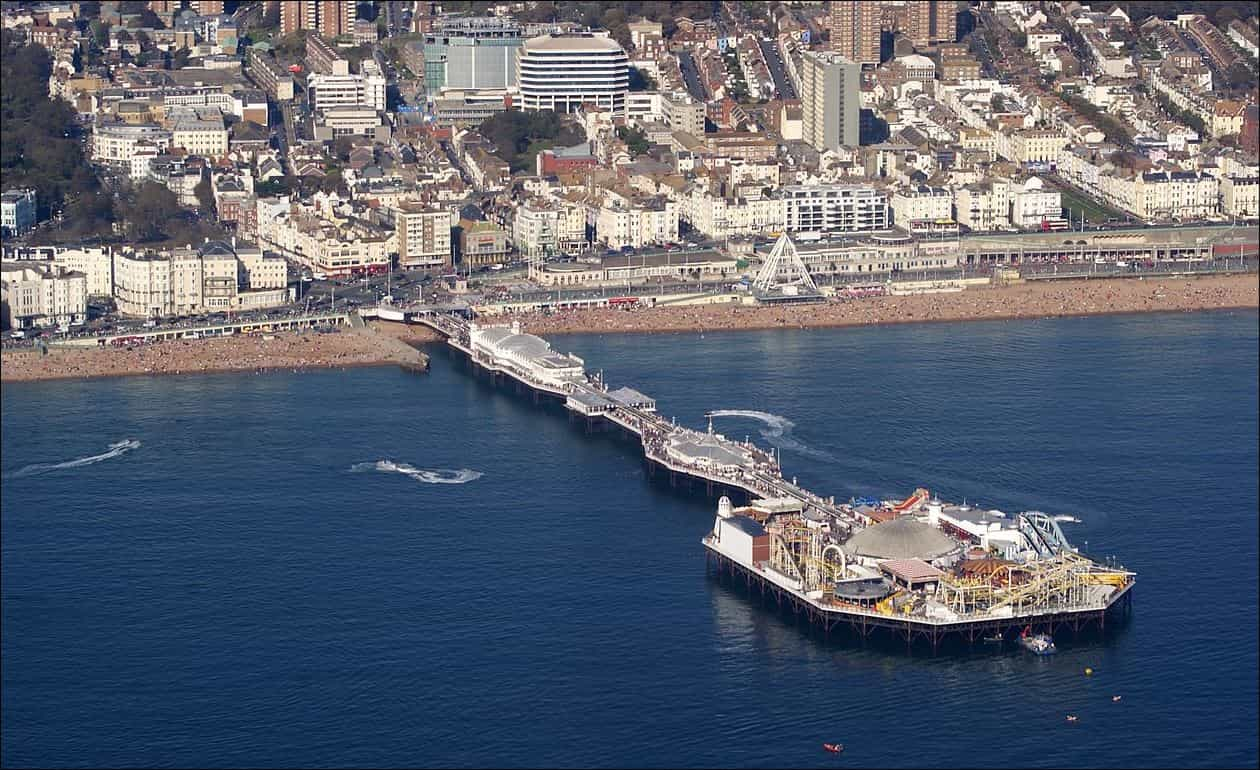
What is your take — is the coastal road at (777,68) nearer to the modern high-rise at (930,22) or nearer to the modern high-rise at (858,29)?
the modern high-rise at (858,29)

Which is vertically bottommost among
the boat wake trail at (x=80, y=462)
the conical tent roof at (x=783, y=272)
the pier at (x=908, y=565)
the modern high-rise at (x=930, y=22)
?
the pier at (x=908, y=565)

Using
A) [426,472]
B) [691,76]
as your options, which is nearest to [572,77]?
[691,76]

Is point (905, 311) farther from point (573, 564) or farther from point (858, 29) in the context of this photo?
point (858, 29)

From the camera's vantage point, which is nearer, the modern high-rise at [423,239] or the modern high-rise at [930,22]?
the modern high-rise at [423,239]

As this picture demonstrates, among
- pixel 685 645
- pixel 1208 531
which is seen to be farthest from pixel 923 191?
pixel 685 645

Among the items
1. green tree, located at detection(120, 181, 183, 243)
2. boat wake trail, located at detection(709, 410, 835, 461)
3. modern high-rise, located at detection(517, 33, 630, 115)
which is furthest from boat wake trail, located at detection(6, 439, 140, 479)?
modern high-rise, located at detection(517, 33, 630, 115)

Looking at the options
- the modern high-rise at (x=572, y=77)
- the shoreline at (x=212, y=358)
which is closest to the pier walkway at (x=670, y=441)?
the shoreline at (x=212, y=358)
